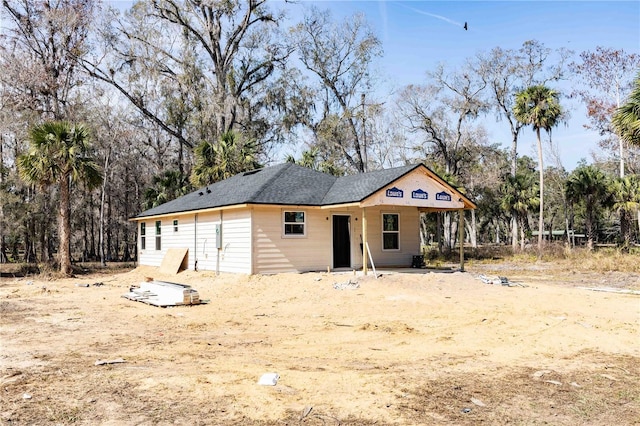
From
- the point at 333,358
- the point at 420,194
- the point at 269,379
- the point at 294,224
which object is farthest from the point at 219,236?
the point at 269,379

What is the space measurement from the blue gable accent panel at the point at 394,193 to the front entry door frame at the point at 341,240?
258 centimetres

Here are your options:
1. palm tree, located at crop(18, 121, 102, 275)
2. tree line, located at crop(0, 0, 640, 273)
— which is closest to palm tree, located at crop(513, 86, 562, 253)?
tree line, located at crop(0, 0, 640, 273)

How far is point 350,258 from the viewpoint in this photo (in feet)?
61.6

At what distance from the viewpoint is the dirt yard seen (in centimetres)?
483

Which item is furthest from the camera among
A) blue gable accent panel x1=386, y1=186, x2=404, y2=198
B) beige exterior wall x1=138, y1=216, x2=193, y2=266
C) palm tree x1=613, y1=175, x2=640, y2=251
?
palm tree x1=613, y1=175, x2=640, y2=251

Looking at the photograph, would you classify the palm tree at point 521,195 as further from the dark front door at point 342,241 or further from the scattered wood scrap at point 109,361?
the scattered wood scrap at point 109,361

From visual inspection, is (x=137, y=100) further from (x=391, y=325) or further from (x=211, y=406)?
(x=211, y=406)

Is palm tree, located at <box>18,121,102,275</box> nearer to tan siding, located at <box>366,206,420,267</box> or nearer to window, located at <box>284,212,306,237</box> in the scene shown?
window, located at <box>284,212,306,237</box>

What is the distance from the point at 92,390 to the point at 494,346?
6.11 m

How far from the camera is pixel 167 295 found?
13.4 metres

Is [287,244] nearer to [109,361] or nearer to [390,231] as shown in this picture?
[390,231]

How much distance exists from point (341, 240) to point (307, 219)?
1872 mm

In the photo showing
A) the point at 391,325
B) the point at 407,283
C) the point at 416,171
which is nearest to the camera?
the point at 391,325

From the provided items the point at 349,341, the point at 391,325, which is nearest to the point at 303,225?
the point at 391,325
